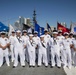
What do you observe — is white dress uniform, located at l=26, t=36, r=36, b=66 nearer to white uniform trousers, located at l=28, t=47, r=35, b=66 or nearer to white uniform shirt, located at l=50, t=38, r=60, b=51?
white uniform trousers, located at l=28, t=47, r=35, b=66

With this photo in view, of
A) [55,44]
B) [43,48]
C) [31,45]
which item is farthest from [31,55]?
[55,44]

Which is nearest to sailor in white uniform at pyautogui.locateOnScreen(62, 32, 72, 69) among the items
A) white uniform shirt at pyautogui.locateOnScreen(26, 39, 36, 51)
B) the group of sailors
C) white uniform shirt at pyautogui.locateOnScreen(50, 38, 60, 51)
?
the group of sailors

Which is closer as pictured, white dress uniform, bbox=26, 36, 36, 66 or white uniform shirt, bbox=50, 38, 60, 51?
white uniform shirt, bbox=50, 38, 60, 51

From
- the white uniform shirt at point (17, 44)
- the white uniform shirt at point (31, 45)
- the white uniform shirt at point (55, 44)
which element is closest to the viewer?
the white uniform shirt at point (55, 44)

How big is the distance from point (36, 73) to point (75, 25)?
565cm

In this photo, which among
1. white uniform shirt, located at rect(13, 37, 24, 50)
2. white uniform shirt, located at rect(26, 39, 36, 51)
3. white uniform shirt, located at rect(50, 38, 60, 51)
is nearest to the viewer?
white uniform shirt, located at rect(50, 38, 60, 51)

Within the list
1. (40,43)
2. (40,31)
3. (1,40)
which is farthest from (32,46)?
(40,31)

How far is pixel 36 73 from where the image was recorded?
24.6 feet

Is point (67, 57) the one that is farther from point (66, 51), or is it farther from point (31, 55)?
point (31, 55)

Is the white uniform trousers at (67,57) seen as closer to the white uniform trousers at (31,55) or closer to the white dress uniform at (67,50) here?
the white dress uniform at (67,50)

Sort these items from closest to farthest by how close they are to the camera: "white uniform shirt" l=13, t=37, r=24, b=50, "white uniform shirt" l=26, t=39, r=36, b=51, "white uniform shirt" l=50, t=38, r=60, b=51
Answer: "white uniform shirt" l=50, t=38, r=60, b=51 → "white uniform shirt" l=13, t=37, r=24, b=50 → "white uniform shirt" l=26, t=39, r=36, b=51

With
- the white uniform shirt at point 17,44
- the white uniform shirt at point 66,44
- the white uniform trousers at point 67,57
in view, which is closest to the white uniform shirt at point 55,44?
the white uniform shirt at point 66,44

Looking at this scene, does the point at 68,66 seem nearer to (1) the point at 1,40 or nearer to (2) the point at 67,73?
(2) the point at 67,73

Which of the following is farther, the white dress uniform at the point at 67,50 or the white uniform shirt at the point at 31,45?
the white uniform shirt at the point at 31,45
